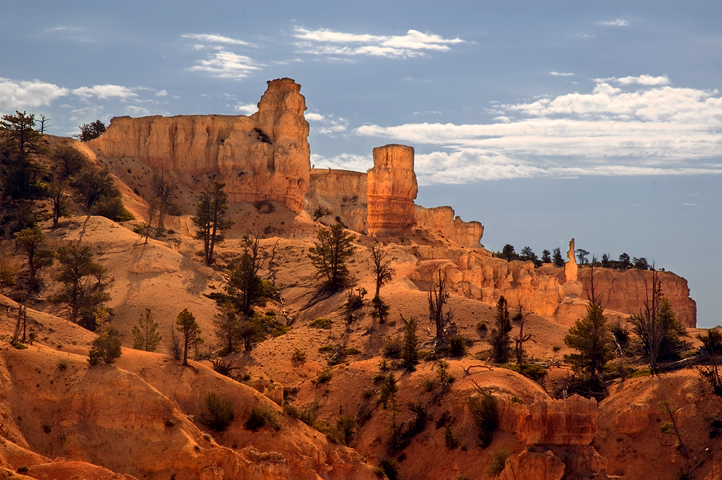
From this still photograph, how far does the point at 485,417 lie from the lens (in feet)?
144

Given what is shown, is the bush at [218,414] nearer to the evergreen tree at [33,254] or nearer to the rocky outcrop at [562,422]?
the rocky outcrop at [562,422]

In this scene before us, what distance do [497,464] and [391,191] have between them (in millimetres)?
61225

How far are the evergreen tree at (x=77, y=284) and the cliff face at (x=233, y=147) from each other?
133ft

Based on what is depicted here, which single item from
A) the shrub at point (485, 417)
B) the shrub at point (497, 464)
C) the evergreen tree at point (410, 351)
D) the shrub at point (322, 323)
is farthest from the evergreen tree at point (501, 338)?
the shrub at point (497, 464)

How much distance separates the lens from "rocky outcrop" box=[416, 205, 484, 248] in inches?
4692

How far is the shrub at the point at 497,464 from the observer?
131ft

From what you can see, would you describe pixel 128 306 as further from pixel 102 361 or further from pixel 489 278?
pixel 489 278

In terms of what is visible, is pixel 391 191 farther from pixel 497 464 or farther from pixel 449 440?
pixel 497 464

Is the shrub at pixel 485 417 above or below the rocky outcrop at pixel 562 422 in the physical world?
below

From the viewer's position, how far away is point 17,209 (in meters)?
79.6

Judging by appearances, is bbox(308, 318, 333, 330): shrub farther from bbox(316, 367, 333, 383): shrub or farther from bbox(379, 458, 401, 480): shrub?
bbox(379, 458, 401, 480): shrub

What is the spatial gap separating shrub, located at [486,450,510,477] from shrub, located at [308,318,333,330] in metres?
22.1

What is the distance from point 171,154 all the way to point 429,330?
58777 mm

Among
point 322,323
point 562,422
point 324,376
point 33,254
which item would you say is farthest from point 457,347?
point 33,254
